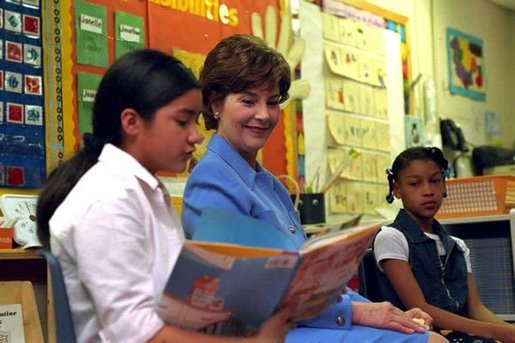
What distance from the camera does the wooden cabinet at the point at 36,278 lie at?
2457 millimetres

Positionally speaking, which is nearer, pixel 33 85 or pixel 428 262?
pixel 428 262

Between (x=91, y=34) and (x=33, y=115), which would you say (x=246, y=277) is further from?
(x=91, y=34)

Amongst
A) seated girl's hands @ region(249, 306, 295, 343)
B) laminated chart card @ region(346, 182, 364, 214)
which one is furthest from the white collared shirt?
laminated chart card @ region(346, 182, 364, 214)

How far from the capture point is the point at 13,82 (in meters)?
2.56

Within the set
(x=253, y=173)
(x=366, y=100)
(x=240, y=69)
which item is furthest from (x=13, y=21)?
(x=366, y=100)

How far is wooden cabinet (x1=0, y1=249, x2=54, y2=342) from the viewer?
8.06ft

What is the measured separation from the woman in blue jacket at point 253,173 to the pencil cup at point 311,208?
151cm

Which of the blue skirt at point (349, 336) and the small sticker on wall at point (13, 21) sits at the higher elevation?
the small sticker on wall at point (13, 21)

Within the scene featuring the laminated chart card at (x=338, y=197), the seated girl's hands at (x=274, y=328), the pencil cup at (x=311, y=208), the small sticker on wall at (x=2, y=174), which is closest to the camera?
the seated girl's hands at (x=274, y=328)

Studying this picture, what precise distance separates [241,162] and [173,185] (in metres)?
1.44

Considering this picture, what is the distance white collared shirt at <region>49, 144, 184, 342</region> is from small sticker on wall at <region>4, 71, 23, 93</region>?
58.3 inches

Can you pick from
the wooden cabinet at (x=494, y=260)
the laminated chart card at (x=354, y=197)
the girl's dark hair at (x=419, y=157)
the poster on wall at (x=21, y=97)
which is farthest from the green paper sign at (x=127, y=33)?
the laminated chart card at (x=354, y=197)

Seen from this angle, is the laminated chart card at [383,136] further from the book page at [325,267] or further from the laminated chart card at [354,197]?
the book page at [325,267]

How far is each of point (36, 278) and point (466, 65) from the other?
3.35 metres
